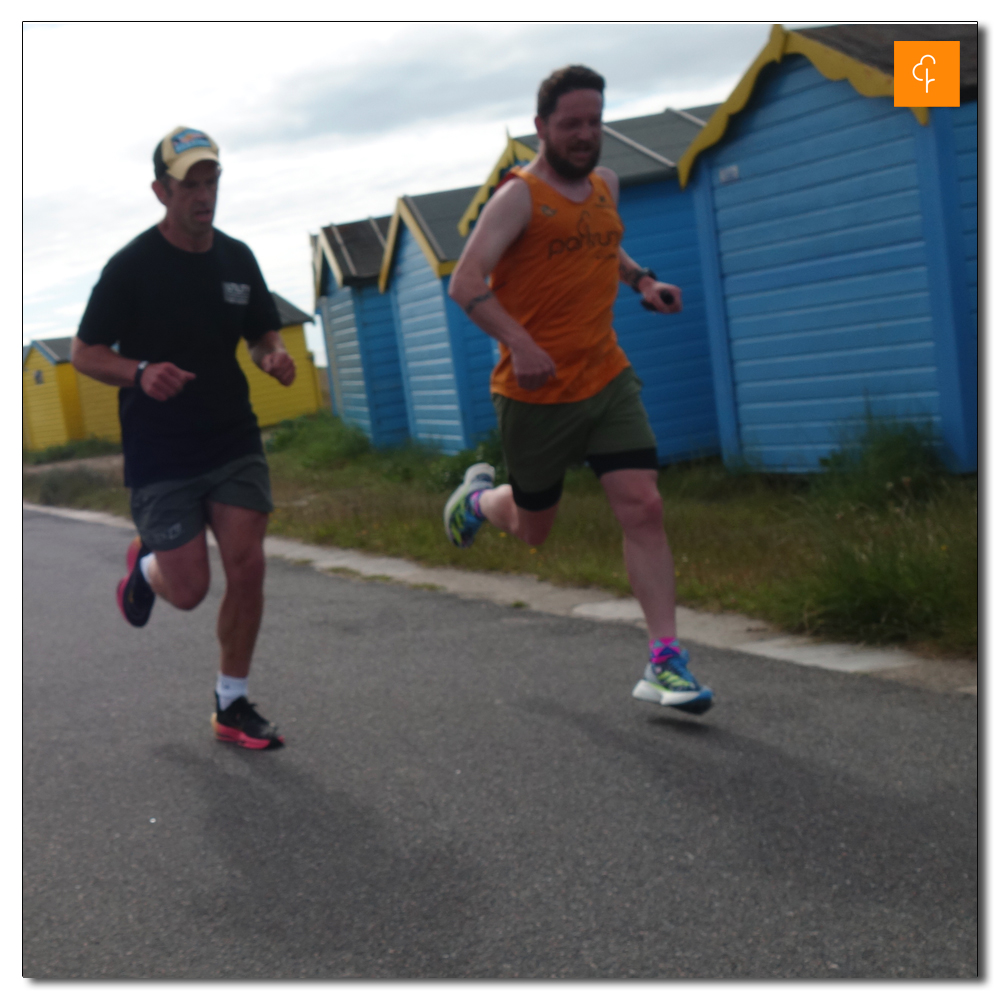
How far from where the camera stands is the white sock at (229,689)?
182 inches

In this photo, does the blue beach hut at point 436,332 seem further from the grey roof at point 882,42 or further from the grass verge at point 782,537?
the grey roof at point 882,42

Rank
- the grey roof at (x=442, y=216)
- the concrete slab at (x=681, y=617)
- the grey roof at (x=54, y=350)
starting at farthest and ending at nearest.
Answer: the grey roof at (x=54, y=350)
the grey roof at (x=442, y=216)
the concrete slab at (x=681, y=617)

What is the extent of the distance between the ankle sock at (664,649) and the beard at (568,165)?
1.58 meters

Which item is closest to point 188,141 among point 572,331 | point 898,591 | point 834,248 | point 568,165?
point 568,165

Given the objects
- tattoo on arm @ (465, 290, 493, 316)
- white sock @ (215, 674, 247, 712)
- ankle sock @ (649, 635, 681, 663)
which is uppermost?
tattoo on arm @ (465, 290, 493, 316)

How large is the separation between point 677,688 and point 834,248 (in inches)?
236

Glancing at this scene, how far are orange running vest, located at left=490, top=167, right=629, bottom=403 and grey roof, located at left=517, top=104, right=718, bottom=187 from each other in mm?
8443

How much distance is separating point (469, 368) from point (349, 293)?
224 inches

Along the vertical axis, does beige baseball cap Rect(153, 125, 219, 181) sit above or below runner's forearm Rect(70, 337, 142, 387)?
above

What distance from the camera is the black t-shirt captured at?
418 cm

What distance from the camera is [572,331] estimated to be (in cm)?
432

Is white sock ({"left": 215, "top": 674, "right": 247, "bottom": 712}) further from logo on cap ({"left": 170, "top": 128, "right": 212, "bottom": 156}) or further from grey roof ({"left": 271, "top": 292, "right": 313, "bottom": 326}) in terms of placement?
grey roof ({"left": 271, "top": 292, "right": 313, "bottom": 326})

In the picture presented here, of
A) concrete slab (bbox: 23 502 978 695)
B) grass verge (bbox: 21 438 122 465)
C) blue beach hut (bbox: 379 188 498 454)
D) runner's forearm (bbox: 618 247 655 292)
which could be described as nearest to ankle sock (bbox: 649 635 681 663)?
concrete slab (bbox: 23 502 978 695)

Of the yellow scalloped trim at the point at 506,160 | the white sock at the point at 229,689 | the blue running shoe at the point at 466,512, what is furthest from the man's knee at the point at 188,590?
the yellow scalloped trim at the point at 506,160
